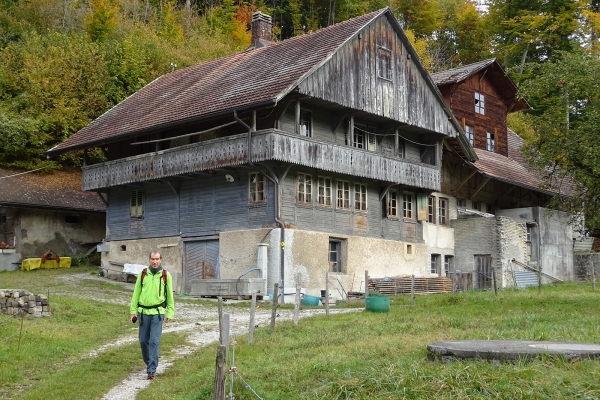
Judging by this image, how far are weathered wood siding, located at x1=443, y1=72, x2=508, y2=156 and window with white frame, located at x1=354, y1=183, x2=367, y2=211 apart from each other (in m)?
10.5

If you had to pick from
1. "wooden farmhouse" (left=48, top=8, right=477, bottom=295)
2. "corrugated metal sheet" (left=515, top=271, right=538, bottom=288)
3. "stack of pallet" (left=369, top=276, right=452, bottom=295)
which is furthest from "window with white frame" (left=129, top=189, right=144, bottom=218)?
"corrugated metal sheet" (left=515, top=271, right=538, bottom=288)

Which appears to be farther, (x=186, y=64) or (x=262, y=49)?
(x=186, y=64)

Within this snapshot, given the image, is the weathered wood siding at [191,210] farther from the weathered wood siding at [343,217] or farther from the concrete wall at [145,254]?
the weathered wood siding at [343,217]

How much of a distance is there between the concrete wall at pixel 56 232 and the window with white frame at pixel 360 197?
14.5 m

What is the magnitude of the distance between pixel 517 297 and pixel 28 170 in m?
26.0

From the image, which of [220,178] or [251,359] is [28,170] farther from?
[251,359]

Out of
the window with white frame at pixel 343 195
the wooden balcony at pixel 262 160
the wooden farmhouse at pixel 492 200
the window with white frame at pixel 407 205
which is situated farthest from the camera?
the wooden farmhouse at pixel 492 200

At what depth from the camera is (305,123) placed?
30.8m

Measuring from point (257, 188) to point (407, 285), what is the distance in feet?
22.8

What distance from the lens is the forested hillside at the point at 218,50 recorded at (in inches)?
919

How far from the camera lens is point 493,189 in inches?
1645

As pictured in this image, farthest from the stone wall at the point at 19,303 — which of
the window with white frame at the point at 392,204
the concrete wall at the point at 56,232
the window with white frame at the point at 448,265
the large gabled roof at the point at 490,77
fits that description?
the large gabled roof at the point at 490,77

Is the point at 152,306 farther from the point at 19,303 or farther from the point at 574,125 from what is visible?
the point at 574,125

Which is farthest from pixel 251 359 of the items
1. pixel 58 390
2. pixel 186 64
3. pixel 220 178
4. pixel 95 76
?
pixel 186 64
